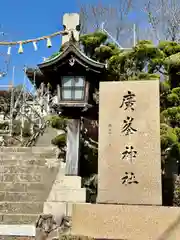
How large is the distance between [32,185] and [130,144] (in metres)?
6.19

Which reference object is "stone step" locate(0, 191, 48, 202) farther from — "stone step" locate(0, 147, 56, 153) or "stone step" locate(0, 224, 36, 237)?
"stone step" locate(0, 147, 56, 153)

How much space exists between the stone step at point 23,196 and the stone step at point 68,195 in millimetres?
1409

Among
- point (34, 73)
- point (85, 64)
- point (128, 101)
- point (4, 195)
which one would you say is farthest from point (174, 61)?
point (34, 73)

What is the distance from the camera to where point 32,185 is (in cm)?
932

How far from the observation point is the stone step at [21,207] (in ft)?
27.1

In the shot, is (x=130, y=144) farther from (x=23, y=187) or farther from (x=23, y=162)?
(x=23, y=162)

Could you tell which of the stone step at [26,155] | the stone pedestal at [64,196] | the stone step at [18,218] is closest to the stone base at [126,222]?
the stone pedestal at [64,196]

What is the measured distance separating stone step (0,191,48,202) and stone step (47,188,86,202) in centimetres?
141

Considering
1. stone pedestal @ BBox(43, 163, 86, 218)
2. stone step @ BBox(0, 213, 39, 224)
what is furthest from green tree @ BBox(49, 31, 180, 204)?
stone step @ BBox(0, 213, 39, 224)

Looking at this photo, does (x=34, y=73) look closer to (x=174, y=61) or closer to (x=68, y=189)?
(x=174, y=61)

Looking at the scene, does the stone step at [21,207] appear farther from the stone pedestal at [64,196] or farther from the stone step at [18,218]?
the stone pedestal at [64,196]

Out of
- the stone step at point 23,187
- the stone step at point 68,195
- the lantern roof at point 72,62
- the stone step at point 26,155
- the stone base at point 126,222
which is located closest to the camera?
the stone base at point 126,222

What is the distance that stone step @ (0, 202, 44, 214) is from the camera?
27.1ft

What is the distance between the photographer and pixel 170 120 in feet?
34.6
